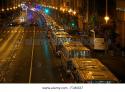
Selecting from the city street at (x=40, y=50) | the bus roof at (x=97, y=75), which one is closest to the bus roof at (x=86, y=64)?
the city street at (x=40, y=50)

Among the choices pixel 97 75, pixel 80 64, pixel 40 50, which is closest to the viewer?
pixel 97 75

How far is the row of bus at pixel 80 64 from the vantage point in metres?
4.29

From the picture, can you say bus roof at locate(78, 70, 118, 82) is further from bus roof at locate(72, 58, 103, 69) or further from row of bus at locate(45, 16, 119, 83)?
bus roof at locate(72, 58, 103, 69)

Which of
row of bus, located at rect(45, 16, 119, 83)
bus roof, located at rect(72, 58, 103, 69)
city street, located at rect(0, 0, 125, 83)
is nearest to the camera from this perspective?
city street, located at rect(0, 0, 125, 83)

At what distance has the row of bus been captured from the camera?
4.29 m

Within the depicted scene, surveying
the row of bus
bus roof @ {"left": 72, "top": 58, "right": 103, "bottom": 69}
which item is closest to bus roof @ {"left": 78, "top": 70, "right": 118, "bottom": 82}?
the row of bus

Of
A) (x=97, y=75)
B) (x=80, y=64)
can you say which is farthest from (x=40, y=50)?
(x=97, y=75)

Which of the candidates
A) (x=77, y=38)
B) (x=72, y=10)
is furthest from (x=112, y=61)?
(x=72, y=10)

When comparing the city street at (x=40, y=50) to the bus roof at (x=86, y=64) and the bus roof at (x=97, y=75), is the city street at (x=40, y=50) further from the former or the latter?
the bus roof at (x=86, y=64)

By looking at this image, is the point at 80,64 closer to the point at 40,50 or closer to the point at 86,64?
the point at 86,64

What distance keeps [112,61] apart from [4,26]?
241cm

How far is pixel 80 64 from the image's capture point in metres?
5.75
